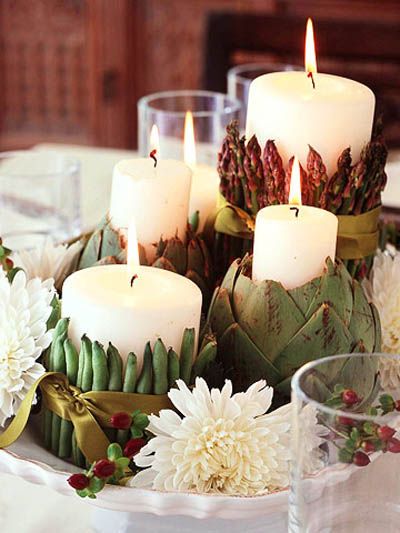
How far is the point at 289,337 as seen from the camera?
71cm

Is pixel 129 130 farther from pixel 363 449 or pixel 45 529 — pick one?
pixel 363 449

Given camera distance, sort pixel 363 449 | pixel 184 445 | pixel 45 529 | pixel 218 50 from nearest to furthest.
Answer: pixel 363 449 → pixel 184 445 → pixel 45 529 → pixel 218 50

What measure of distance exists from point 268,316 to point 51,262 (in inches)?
8.3

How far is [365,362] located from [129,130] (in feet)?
8.45

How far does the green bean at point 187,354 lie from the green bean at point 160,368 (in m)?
0.01

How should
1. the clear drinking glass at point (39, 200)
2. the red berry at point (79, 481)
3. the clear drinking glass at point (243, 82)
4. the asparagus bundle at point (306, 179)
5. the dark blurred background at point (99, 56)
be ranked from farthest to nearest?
the dark blurred background at point (99, 56) → the clear drinking glass at point (243, 82) → the clear drinking glass at point (39, 200) → the asparagus bundle at point (306, 179) → the red berry at point (79, 481)

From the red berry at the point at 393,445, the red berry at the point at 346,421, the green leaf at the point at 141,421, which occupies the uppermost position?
the red berry at the point at 346,421

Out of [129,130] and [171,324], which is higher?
[171,324]

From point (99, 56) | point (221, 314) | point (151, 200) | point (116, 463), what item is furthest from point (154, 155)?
point (99, 56)

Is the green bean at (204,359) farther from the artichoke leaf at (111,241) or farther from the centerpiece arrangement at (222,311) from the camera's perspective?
the artichoke leaf at (111,241)

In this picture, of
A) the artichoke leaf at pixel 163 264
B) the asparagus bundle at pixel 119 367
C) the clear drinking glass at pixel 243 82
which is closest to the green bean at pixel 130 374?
the asparagus bundle at pixel 119 367

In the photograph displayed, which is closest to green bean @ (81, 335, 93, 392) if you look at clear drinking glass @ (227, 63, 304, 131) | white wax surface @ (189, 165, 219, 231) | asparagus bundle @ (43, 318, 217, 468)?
asparagus bundle @ (43, 318, 217, 468)

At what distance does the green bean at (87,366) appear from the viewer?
0.68m

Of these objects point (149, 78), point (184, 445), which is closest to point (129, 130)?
point (149, 78)
